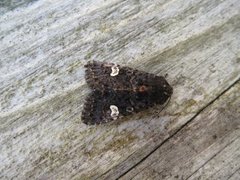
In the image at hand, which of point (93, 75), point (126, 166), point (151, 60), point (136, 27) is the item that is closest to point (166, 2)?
point (136, 27)

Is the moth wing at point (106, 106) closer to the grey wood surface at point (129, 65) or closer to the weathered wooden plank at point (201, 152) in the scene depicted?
the grey wood surface at point (129, 65)

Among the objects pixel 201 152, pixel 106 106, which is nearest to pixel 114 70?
pixel 106 106

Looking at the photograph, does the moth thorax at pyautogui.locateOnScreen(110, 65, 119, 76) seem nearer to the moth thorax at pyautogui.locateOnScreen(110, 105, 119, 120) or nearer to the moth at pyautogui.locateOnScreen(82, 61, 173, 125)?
the moth at pyautogui.locateOnScreen(82, 61, 173, 125)

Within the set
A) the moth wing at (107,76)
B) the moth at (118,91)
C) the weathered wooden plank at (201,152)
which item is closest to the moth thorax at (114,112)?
the moth at (118,91)

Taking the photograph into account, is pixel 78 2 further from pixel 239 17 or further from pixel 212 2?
pixel 239 17

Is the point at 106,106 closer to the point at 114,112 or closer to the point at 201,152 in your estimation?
the point at 114,112

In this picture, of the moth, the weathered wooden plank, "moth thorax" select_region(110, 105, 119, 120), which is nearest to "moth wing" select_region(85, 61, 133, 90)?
the moth

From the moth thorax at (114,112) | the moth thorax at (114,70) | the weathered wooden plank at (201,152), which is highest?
the moth thorax at (114,70)
